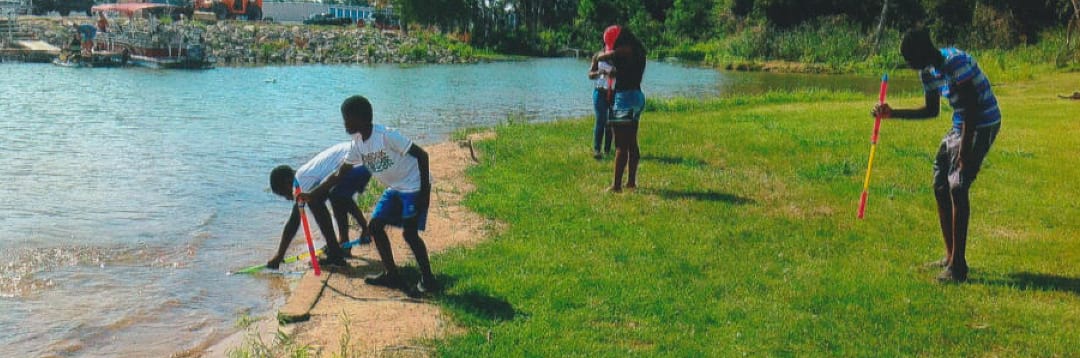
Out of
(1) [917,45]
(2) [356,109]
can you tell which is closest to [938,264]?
(1) [917,45]

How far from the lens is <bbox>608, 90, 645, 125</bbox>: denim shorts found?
10500 millimetres

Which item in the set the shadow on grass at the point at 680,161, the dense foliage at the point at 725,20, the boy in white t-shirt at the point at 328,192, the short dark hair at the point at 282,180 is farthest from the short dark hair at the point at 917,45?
the dense foliage at the point at 725,20

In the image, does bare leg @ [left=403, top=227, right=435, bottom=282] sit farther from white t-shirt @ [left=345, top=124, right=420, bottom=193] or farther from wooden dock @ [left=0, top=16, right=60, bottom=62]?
wooden dock @ [left=0, top=16, right=60, bottom=62]

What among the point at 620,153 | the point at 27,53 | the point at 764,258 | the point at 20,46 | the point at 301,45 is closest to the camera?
the point at 764,258

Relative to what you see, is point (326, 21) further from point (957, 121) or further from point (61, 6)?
point (957, 121)

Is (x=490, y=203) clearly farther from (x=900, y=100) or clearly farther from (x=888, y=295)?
(x=900, y=100)

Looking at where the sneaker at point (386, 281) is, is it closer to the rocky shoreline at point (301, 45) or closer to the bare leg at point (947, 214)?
the bare leg at point (947, 214)

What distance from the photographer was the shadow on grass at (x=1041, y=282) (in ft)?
22.0

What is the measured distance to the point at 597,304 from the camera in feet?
21.3

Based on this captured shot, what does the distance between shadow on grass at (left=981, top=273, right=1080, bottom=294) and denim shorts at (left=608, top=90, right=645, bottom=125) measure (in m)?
4.56

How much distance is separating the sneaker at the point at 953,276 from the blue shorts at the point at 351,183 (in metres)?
4.77

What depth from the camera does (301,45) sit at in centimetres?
5991

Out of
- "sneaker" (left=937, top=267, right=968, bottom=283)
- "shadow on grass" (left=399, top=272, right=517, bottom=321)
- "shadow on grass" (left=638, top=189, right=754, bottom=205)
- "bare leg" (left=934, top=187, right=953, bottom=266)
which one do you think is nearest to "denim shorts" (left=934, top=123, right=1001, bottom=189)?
"bare leg" (left=934, top=187, right=953, bottom=266)

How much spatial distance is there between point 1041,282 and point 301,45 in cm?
5725
